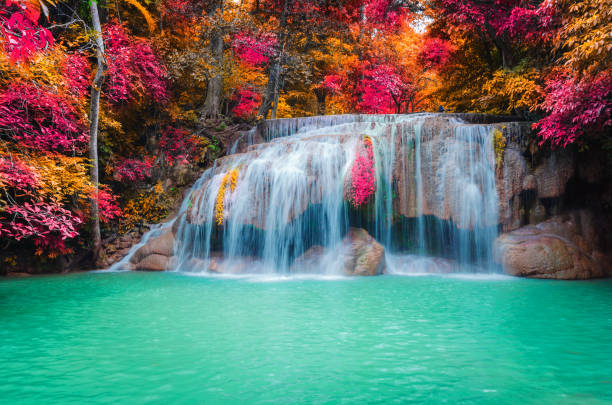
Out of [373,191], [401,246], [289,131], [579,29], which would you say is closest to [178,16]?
[289,131]

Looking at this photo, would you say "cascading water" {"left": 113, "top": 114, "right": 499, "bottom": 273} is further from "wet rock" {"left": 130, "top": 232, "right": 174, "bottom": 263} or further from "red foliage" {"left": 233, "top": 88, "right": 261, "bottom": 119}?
"red foliage" {"left": 233, "top": 88, "right": 261, "bottom": 119}

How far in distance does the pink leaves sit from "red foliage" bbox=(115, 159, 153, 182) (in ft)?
24.2

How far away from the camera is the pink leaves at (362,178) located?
9898 mm

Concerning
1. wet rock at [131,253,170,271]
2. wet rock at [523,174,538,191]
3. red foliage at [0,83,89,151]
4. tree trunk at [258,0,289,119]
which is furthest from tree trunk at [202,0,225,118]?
wet rock at [523,174,538,191]

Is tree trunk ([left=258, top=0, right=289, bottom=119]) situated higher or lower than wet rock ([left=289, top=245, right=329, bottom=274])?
higher

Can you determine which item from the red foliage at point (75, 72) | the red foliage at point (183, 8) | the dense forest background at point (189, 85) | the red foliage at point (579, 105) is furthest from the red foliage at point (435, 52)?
the red foliage at point (75, 72)

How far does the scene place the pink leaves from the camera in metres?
9.90

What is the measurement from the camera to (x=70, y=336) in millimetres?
4480

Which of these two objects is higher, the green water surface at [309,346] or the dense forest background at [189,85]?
the dense forest background at [189,85]

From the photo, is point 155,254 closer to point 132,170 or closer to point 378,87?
point 132,170

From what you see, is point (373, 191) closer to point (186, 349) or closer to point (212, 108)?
point (186, 349)

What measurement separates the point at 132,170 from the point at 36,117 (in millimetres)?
3828

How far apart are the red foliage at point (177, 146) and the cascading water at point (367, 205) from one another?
384 cm

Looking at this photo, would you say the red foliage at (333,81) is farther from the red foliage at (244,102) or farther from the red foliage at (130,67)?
the red foliage at (130,67)
